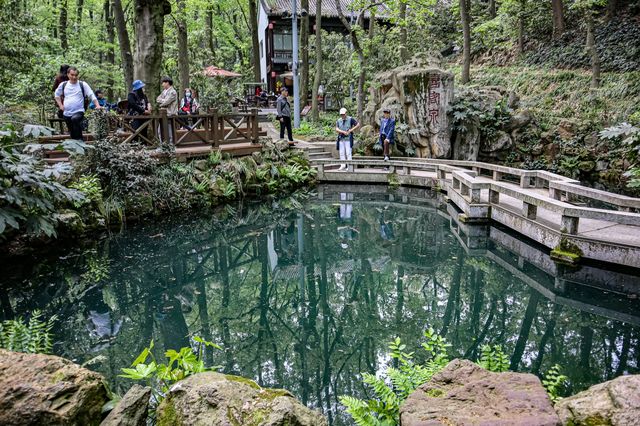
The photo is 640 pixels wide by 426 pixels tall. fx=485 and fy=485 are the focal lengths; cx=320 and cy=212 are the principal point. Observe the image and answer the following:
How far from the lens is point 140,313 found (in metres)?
6.70

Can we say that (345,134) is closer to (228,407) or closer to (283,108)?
(283,108)

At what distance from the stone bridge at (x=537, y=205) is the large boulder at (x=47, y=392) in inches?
289

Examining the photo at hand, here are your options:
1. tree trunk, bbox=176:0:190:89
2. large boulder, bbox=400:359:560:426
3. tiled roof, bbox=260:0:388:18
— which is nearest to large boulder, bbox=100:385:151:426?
large boulder, bbox=400:359:560:426

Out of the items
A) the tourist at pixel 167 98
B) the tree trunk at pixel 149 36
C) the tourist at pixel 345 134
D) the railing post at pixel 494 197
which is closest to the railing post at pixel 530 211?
the railing post at pixel 494 197

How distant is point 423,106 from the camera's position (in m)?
16.4

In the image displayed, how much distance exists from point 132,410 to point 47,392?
528mm

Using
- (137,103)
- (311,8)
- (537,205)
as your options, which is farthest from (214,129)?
(311,8)

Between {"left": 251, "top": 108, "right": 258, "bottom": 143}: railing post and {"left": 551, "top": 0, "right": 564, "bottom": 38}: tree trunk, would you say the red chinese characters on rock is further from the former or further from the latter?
{"left": 551, "top": 0, "right": 564, "bottom": 38}: tree trunk

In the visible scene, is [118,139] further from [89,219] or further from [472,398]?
[472,398]

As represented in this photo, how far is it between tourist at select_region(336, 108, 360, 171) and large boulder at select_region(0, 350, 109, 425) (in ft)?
40.3

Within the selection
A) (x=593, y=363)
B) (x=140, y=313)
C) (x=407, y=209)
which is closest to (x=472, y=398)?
(x=593, y=363)

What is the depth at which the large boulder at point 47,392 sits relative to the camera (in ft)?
9.68

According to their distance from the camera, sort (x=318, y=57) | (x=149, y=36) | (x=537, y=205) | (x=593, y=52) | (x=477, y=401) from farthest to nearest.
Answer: (x=318, y=57), (x=593, y=52), (x=149, y=36), (x=537, y=205), (x=477, y=401)

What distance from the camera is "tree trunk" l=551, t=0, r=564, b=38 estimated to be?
862 inches
